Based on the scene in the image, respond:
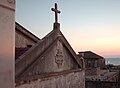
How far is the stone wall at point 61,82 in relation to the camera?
7304 millimetres

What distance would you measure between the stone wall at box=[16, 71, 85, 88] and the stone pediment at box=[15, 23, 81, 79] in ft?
1.00

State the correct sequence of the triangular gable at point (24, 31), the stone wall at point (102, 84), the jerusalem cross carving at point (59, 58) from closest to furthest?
the jerusalem cross carving at point (59, 58) → the triangular gable at point (24, 31) → the stone wall at point (102, 84)

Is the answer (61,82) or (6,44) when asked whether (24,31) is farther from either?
(6,44)

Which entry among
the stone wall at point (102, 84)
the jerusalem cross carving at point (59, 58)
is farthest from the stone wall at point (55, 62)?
the stone wall at point (102, 84)

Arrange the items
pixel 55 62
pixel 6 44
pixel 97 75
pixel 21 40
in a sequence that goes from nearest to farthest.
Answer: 1. pixel 6 44
2. pixel 55 62
3. pixel 21 40
4. pixel 97 75

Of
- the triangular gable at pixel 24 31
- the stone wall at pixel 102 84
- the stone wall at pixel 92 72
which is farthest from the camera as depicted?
the stone wall at pixel 92 72

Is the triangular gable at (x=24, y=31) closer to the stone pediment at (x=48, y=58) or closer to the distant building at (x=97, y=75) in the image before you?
the stone pediment at (x=48, y=58)

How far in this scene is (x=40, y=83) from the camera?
762cm

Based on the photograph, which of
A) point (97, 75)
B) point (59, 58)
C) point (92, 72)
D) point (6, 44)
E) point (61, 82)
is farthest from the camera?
point (92, 72)

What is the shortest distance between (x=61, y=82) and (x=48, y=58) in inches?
70.3

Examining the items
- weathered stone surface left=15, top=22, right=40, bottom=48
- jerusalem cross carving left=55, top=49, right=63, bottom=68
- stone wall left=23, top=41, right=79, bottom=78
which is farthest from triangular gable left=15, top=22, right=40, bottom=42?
jerusalem cross carving left=55, top=49, right=63, bottom=68

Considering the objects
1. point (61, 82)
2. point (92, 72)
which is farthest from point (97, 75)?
point (61, 82)

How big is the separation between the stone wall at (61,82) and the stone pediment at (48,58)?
31cm

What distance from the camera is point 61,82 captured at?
31.5ft
